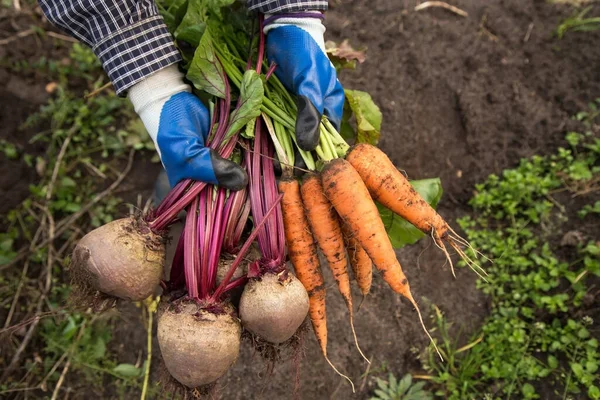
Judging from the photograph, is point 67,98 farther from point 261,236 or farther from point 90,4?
point 261,236

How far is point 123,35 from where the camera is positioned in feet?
5.99

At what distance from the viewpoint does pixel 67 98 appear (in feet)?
10.4

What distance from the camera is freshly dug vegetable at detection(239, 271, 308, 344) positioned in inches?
65.9

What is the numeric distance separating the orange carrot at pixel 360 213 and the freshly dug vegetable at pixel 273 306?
353mm

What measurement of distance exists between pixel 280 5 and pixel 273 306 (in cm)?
129

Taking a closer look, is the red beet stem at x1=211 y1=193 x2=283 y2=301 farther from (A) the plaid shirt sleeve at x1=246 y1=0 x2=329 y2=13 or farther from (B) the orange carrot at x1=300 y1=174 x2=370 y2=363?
(A) the plaid shirt sleeve at x1=246 y1=0 x2=329 y2=13

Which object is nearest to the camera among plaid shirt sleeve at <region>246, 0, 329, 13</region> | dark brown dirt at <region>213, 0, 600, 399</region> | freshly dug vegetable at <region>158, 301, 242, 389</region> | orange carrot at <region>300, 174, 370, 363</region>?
freshly dug vegetable at <region>158, 301, 242, 389</region>

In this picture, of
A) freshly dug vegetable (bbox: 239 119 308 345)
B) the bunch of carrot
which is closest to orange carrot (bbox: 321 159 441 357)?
the bunch of carrot

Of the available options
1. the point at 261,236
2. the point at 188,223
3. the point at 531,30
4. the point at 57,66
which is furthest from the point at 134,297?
the point at 531,30

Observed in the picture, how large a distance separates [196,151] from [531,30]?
278 centimetres

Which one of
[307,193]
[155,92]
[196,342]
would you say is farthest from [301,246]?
[155,92]

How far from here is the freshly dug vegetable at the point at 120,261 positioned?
5.48 feet

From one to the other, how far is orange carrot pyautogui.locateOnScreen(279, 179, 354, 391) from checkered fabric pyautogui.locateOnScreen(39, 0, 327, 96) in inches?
29.7

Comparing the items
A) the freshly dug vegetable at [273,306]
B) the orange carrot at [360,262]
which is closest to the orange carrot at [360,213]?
the orange carrot at [360,262]
